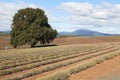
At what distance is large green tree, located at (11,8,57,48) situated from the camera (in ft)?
212

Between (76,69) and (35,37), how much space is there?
4324 cm

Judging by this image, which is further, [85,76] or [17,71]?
[17,71]

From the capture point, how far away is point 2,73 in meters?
20.1

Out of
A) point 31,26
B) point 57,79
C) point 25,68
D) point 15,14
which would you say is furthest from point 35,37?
point 57,79

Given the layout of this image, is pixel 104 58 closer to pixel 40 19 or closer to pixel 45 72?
pixel 45 72

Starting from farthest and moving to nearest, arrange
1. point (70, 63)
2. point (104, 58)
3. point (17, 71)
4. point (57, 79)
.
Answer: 1. point (104, 58)
2. point (70, 63)
3. point (17, 71)
4. point (57, 79)

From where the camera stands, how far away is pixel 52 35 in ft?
222

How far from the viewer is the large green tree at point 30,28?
64.6 metres

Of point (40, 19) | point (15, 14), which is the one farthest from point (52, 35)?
point (15, 14)

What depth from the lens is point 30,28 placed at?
6506 centimetres

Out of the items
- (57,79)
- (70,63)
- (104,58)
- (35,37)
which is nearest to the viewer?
(57,79)

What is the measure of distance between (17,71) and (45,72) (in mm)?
1884

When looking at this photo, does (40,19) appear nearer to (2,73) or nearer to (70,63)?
(70,63)

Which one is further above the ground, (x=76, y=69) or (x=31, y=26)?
(x=31, y=26)
